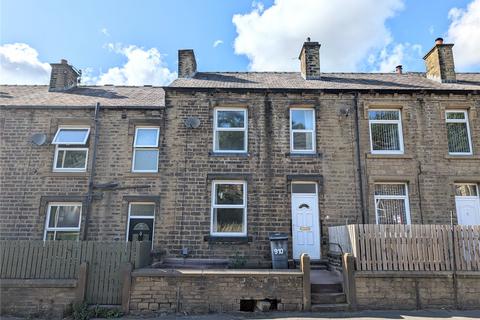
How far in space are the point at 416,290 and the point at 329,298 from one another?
2130 mm

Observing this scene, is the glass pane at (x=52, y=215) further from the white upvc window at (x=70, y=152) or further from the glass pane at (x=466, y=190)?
the glass pane at (x=466, y=190)

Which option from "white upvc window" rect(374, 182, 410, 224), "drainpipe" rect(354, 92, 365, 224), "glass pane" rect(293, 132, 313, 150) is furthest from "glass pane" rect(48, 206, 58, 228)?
"white upvc window" rect(374, 182, 410, 224)

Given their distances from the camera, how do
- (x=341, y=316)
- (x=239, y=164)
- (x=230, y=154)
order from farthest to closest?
(x=230, y=154) < (x=239, y=164) < (x=341, y=316)

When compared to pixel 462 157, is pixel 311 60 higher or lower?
higher

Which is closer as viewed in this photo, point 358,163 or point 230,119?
point 358,163

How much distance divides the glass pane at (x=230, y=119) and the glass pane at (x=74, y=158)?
497cm

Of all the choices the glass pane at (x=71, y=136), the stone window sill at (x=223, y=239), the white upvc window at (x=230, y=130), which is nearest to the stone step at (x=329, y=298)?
the stone window sill at (x=223, y=239)

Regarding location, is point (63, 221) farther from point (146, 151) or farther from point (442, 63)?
point (442, 63)

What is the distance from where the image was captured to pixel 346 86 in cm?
1308

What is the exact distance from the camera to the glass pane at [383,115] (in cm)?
1284

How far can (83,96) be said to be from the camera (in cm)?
1409

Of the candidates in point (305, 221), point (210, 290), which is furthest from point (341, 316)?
point (305, 221)

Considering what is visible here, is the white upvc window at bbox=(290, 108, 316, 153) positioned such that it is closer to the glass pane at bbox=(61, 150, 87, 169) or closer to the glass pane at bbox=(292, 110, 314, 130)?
the glass pane at bbox=(292, 110, 314, 130)

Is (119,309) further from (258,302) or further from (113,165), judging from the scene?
(113,165)
